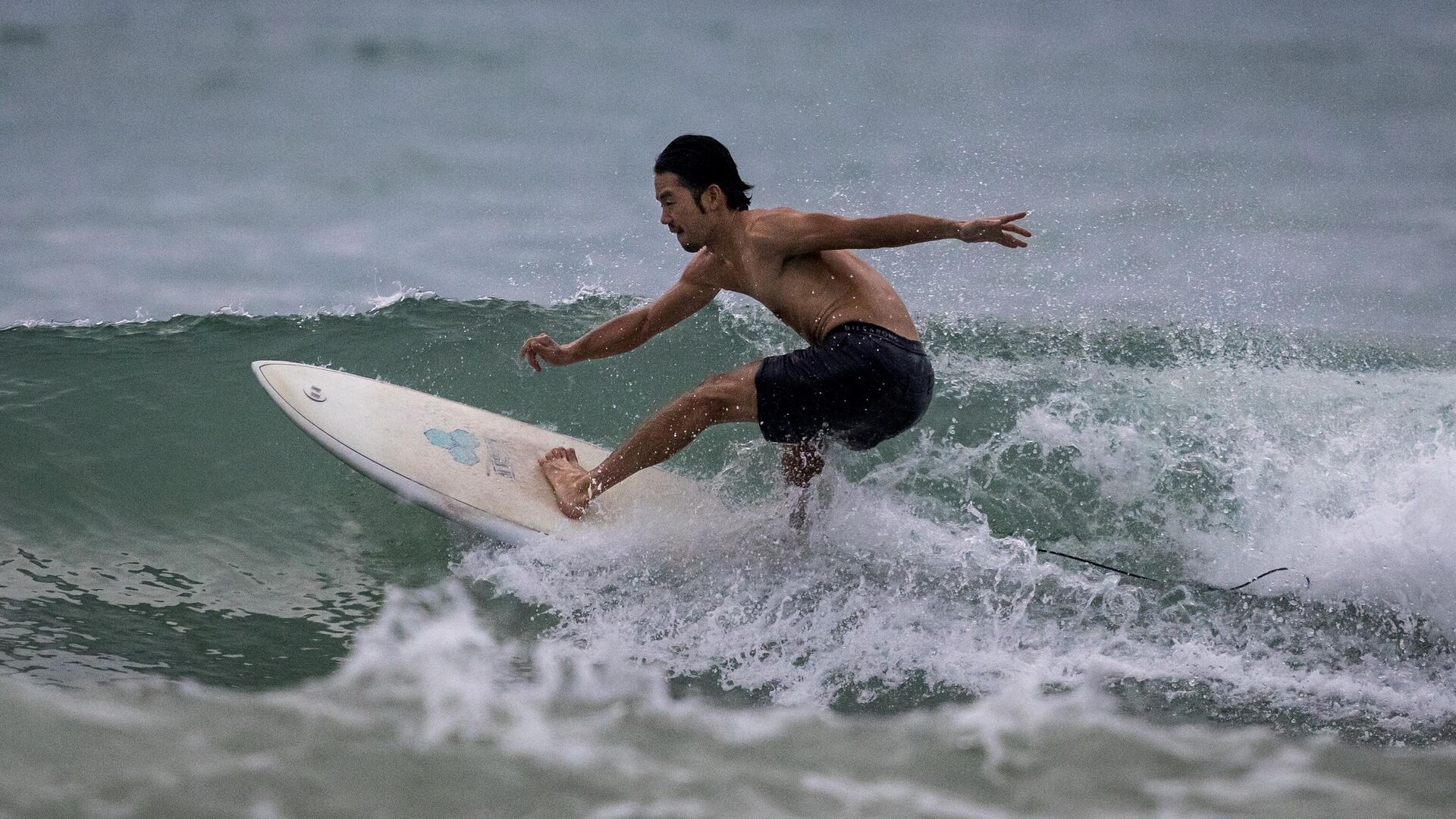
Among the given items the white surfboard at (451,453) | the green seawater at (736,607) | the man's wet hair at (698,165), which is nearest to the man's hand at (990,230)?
the man's wet hair at (698,165)

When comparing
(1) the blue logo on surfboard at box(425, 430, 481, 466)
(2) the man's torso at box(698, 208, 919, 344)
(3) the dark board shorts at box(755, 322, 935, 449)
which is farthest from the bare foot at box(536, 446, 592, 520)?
(2) the man's torso at box(698, 208, 919, 344)

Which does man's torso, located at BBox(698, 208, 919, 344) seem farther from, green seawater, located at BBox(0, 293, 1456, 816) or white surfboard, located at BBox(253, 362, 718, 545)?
white surfboard, located at BBox(253, 362, 718, 545)

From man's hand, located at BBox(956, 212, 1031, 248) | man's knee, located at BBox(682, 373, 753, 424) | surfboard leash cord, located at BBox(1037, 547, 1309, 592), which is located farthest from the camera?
surfboard leash cord, located at BBox(1037, 547, 1309, 592)

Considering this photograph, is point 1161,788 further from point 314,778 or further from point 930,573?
point 314,778

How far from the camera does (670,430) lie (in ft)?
11.7

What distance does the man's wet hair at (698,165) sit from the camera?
3400 millimetres

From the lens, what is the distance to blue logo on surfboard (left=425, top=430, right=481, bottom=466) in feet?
13.2

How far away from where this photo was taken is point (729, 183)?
3.44 meters

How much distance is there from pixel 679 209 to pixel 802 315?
0.45 meters

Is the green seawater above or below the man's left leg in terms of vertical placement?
below

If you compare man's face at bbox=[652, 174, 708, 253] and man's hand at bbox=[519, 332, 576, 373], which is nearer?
man's face at bbox=[652, 174, 708, 253]

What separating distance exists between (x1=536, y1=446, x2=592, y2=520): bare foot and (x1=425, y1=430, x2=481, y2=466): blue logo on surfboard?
21 cm

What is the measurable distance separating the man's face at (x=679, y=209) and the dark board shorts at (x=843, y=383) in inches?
16.4

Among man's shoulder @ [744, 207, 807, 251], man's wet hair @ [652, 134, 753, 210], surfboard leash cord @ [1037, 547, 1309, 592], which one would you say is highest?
man's wet hair @ [652, 134, 753, 210]
